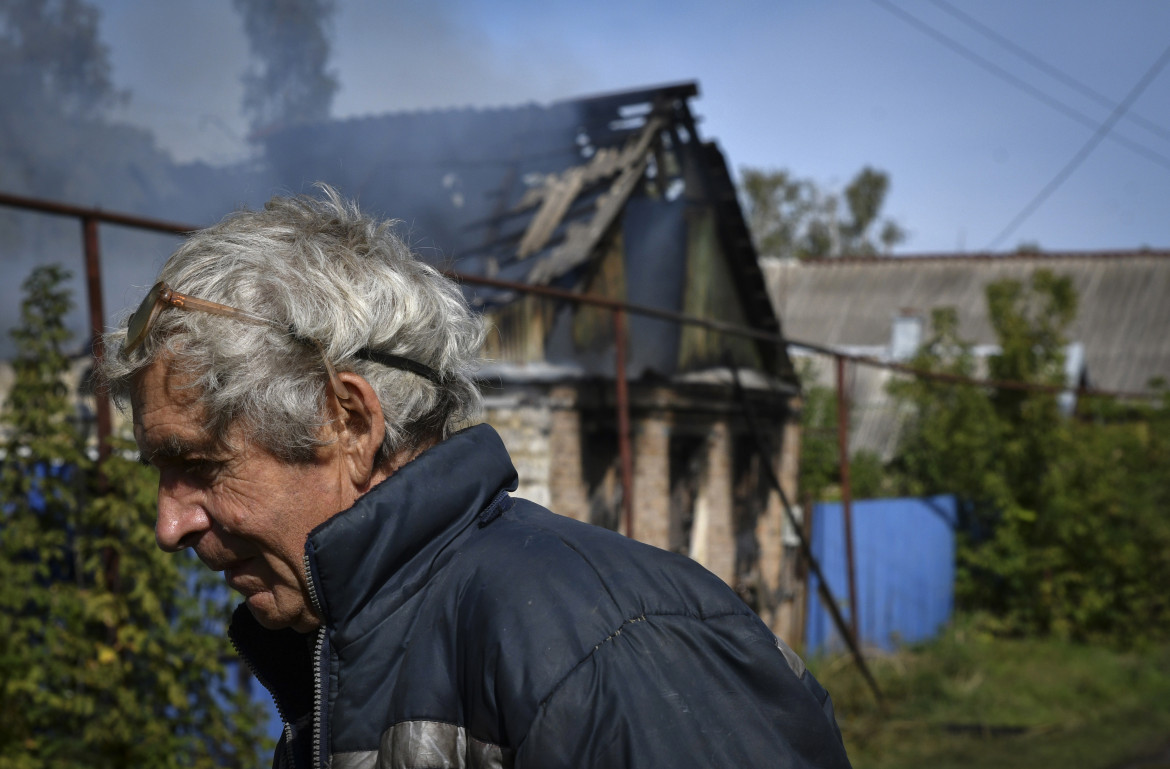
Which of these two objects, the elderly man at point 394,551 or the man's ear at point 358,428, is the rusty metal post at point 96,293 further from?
the man's ear at point 358,428

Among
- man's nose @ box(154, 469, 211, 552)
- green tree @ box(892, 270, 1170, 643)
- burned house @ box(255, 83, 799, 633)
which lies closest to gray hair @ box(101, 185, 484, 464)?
man's nose @ box(154, 469, 211, 552)

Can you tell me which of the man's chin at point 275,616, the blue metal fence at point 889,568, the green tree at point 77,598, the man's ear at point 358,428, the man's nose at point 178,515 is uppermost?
the man's ear at point 358,428

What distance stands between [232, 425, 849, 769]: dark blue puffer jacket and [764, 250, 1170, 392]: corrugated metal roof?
23146 mm

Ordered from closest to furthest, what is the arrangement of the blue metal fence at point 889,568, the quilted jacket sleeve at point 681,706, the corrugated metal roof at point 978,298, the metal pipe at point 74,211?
the quilted jacket sleeve at point 681,706
the metal pipe at point 74,211
the blue metal fence at point 889,568
the corrugated metal roof at point 978,298

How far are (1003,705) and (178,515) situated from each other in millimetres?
8161

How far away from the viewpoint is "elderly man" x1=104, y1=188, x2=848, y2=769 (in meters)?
1.12

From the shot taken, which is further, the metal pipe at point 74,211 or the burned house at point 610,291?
the burned house at point 610,291

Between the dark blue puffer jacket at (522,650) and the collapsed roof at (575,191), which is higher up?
the collapsed roof at (575,191)

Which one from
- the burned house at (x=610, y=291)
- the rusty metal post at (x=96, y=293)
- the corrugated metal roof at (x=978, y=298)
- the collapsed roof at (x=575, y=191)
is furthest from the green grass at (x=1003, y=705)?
the corrugated metal roof at (x=978, y=298)

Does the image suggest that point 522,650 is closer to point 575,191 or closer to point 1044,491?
point 575,191

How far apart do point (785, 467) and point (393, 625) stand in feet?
29.1

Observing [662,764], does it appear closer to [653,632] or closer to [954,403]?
[653,632]

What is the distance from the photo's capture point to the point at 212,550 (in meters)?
1.48

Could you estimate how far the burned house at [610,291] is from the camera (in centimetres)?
652
